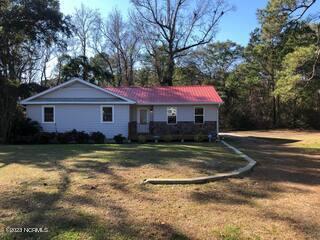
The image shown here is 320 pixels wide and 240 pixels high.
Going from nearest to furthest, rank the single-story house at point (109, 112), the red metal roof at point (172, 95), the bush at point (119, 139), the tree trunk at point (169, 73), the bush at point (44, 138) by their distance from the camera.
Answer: the bush at point (44, 138), the bush at point (119, 139), the single-story house at point (109, 112), the red metal roof at point (172, 95), the tree trunk at point (169, 73)

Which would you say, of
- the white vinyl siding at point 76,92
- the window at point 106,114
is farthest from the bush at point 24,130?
the window at point 106,114

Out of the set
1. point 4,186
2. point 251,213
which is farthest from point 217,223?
point 4,186

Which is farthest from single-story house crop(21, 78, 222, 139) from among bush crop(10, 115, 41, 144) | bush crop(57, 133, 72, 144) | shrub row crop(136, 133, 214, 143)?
bush crop(57, 133, 72, 144)

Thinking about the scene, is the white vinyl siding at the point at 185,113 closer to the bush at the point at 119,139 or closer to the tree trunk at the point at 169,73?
the bush at the point at 119,139

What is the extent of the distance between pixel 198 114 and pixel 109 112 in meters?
5.62

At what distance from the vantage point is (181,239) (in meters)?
4.86

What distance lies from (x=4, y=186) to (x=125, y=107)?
16.4 m

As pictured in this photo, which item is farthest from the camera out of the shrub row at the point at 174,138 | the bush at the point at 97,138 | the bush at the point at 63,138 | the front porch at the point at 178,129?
the front porch at the point at 178,129

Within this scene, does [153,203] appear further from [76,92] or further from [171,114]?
[76,92]

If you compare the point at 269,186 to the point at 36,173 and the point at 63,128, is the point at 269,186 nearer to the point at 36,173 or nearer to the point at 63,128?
the point at 36,173

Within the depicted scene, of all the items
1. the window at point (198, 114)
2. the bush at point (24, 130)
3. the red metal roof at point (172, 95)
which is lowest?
the bush at point (24, 130)

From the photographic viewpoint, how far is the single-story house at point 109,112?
2362 centimetres

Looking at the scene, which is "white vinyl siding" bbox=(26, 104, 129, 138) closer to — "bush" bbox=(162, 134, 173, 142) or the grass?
"bush" bbox=(162, 134, 173, 142)

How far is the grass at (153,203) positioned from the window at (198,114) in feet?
48.3
